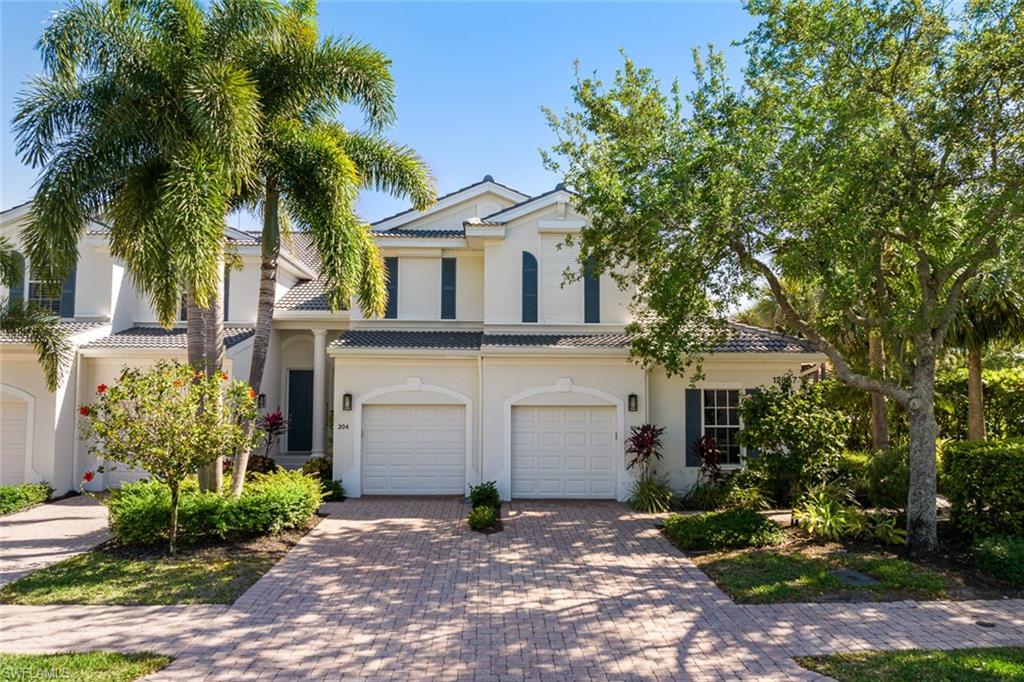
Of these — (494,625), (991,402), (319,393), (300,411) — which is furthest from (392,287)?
(991,402)

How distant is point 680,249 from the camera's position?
10.8m

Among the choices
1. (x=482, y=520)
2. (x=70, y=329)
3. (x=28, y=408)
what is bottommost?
(x=482, y=520)

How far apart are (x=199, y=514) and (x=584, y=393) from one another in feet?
27.2

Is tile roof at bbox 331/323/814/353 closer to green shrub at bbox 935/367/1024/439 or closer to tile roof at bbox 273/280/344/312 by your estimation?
tile roof at bbox 273/280/344/312

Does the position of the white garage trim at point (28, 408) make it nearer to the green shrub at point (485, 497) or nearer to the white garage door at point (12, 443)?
the white garage door at point (12, 443)

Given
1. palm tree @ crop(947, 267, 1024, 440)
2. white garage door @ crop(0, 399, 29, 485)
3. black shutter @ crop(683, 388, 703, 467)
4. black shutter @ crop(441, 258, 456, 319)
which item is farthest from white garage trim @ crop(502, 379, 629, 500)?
white garage door @ crop(0, 399, 29, 485)

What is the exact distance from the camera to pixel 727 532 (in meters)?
10.5

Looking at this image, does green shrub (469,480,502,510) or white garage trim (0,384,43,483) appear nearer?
green shrub (469,480,502,510)

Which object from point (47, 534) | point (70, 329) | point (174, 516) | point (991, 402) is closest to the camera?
point (174, 516)

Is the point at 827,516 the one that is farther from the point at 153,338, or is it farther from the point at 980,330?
the point at 153,338

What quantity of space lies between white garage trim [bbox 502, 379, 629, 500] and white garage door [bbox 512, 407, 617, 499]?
0.14 meters

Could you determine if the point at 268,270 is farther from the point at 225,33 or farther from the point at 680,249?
the point at 680,249

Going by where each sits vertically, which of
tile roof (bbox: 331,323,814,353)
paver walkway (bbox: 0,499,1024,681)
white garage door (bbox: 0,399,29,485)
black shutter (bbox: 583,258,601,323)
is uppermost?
black shutter (bbox: 583,258,601,323)

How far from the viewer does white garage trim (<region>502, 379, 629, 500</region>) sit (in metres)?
14.7
